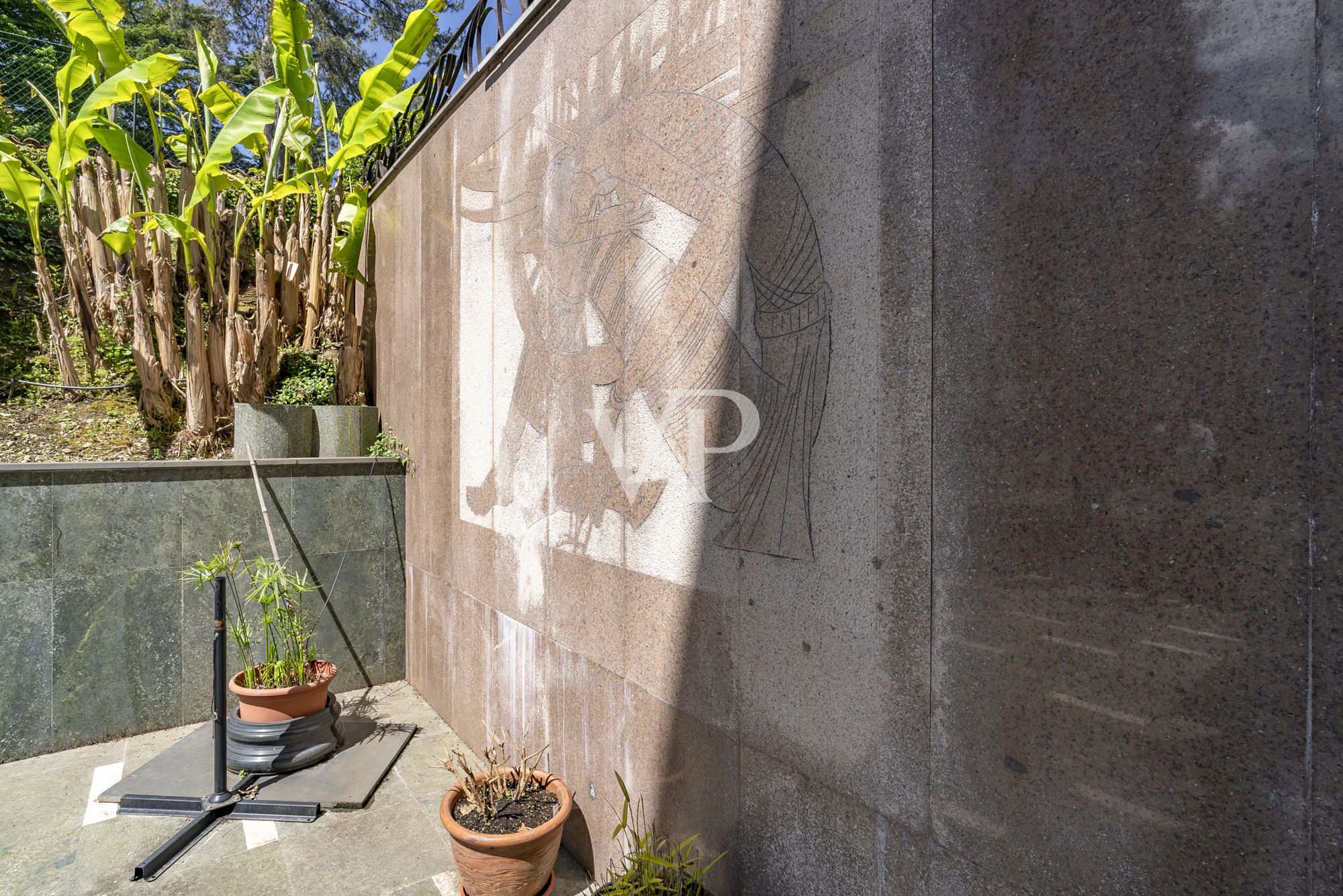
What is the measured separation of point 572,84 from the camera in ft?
10.8

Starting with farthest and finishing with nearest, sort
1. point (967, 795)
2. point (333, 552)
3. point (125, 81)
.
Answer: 1. point (333, 552)
2. point (125, 81)
3. point (967, 795)

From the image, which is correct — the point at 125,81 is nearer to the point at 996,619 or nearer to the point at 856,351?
the point at 856,351

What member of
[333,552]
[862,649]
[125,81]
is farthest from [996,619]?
[125,81]

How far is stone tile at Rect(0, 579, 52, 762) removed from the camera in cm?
436

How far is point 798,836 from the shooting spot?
205cm

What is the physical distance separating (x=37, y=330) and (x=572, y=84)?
6964 millimetres

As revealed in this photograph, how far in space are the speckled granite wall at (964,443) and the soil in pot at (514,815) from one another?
0.26 meters

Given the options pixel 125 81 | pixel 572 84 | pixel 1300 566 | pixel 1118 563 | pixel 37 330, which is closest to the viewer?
pixel 1300 566

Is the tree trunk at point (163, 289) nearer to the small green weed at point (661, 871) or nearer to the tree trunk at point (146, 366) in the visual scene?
the tree trunk at point (146, 366)

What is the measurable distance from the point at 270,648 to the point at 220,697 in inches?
30.4

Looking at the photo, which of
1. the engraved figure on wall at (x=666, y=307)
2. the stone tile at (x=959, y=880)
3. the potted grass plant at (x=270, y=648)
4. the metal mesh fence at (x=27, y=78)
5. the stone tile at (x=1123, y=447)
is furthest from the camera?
the metal mesh fence at (x=27, y=78)

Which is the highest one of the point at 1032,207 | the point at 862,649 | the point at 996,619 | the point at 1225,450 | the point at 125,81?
the point at 125,81

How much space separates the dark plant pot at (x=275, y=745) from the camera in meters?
4.16

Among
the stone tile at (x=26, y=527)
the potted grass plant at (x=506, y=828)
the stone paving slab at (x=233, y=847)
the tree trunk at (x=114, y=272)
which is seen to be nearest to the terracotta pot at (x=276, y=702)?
the stone paving slab at (x=233, y=847)
